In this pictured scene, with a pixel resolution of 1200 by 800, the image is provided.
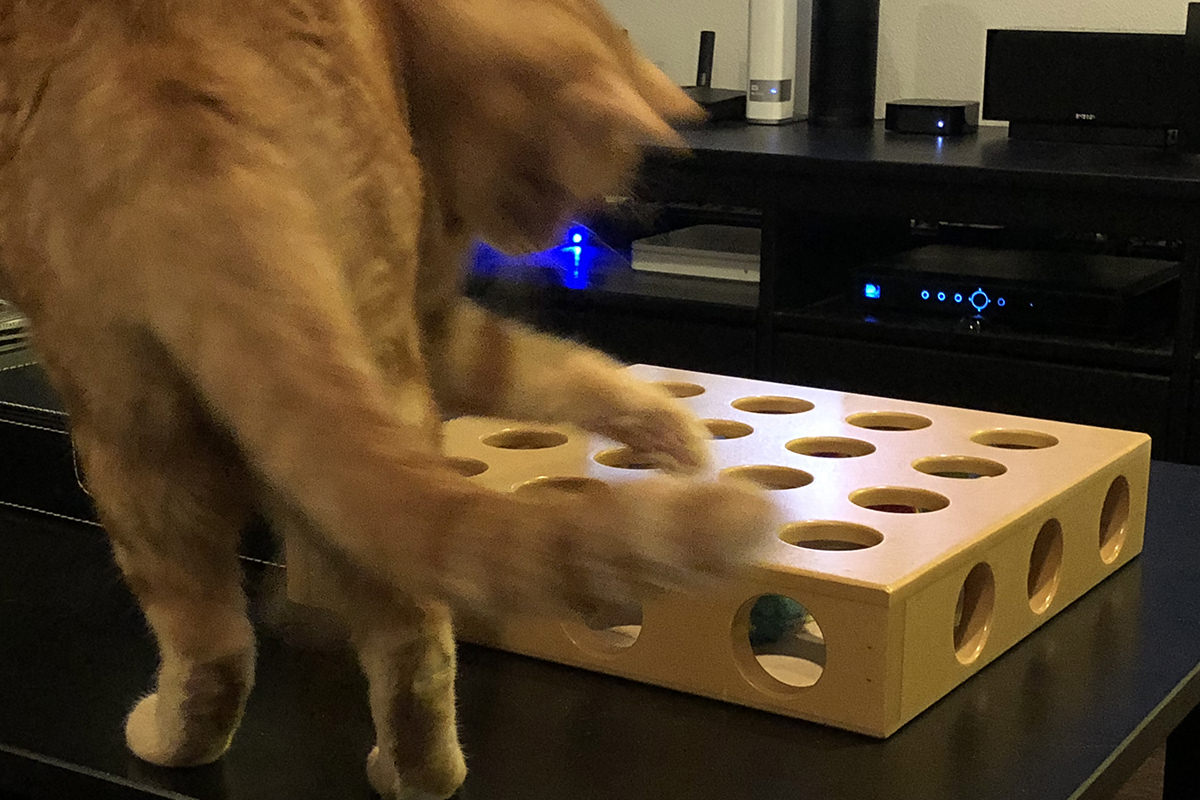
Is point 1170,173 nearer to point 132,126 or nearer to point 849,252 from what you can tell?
point 849,252

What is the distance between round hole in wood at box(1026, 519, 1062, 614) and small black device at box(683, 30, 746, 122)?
1763 millimetres

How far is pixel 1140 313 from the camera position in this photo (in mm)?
2213

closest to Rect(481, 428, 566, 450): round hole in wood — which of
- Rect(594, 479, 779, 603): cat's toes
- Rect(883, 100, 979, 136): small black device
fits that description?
Rect(594, 479, 779, 603): cat's toes

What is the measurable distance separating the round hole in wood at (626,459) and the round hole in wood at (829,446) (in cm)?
15

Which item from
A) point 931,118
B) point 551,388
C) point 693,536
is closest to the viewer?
point 693,536

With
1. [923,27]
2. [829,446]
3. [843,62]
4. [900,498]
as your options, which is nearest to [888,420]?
[829,446]

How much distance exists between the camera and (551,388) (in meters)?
0.75

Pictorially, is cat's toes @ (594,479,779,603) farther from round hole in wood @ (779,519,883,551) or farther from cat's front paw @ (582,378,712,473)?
round hole in wood @ (779,519,883,551)

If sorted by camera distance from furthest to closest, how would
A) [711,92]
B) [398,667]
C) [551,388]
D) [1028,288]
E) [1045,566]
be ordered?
[711,92] → [1028,288] → [1045,566] → [551,388] → [398,667]

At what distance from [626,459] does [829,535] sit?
136mm

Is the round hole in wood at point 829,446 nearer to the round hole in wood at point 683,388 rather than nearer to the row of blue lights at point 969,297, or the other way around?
the round hole in wood at point 683,388

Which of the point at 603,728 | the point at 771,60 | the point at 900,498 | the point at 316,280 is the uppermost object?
the point at 771,60

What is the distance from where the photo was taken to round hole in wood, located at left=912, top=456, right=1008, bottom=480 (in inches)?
40.1

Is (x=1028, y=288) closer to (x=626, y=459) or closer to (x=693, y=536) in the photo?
(x=626, y=459)
